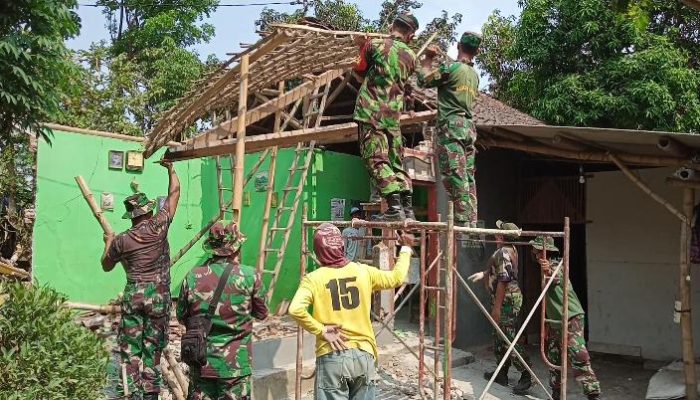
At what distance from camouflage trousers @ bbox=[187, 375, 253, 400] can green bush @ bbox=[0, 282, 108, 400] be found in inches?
24.2

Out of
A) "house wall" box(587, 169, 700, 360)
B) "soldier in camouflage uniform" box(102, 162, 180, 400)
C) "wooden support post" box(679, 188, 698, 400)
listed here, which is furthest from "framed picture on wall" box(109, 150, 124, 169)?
"wooden support post" box(679, 188, 698, 400)

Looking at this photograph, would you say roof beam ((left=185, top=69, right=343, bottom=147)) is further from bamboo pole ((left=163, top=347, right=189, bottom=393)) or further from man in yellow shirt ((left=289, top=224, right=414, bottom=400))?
man in yellow shirt ((left=289, top=224, right=414, bottom=400))

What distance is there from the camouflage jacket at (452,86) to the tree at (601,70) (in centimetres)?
732

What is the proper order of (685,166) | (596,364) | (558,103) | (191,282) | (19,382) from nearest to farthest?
(19,382), (191,282), (685,166), (596,364), (558,103)

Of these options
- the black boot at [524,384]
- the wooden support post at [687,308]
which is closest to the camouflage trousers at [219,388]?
the black boot at [524,384]

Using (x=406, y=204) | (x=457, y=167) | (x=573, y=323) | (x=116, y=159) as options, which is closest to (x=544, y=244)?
(x=573, y=323)

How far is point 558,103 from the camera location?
1230 cm

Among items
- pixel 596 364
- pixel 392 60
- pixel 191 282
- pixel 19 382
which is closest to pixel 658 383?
pixel 596 364

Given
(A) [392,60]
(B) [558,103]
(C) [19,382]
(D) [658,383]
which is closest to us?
(C) [19,382]

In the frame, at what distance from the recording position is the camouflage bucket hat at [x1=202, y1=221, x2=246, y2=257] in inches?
167

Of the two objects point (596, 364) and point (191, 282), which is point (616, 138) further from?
point (191, 282)

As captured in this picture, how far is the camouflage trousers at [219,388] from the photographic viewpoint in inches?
168

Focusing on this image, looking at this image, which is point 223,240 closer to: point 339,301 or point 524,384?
point 339,301

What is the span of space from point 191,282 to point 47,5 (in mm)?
2752
